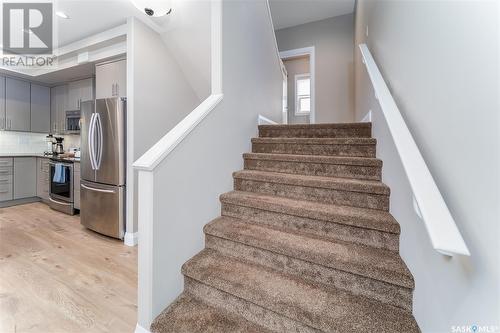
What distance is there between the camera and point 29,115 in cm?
426

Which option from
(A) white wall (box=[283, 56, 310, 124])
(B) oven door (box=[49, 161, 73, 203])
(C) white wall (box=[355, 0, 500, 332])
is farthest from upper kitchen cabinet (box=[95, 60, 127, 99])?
(A) white wall (box=[283, 56, 310, 124])

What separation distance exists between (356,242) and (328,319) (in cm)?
51

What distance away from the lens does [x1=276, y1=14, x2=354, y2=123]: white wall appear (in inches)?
153

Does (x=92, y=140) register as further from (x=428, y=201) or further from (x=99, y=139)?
(x=428, y=201)

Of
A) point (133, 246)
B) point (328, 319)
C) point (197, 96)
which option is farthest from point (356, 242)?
point (197, 96)

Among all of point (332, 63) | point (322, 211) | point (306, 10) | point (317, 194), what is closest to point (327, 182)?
point (317, 194)

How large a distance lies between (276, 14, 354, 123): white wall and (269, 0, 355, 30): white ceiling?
117 mm

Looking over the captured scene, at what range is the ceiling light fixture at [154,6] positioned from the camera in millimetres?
2037

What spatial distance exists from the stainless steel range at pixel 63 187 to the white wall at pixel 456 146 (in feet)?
14.5

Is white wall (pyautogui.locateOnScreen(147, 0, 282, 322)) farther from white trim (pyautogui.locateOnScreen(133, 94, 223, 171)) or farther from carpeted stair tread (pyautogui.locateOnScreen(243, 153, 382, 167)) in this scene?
carpeted stair tread (pyautogui.locateOnScreen(243, 153, 382, 167))

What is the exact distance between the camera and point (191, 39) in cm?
258

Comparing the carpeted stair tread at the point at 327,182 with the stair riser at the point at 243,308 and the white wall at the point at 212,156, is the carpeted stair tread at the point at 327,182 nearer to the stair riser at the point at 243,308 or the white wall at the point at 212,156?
the white wall at the point at 212,156

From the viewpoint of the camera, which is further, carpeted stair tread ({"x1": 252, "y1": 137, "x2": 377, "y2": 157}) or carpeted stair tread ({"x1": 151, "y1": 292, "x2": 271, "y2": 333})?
carpeted stair tread ({"x1": 252, "y1": 137, "x2": 377, "y2": 157})
